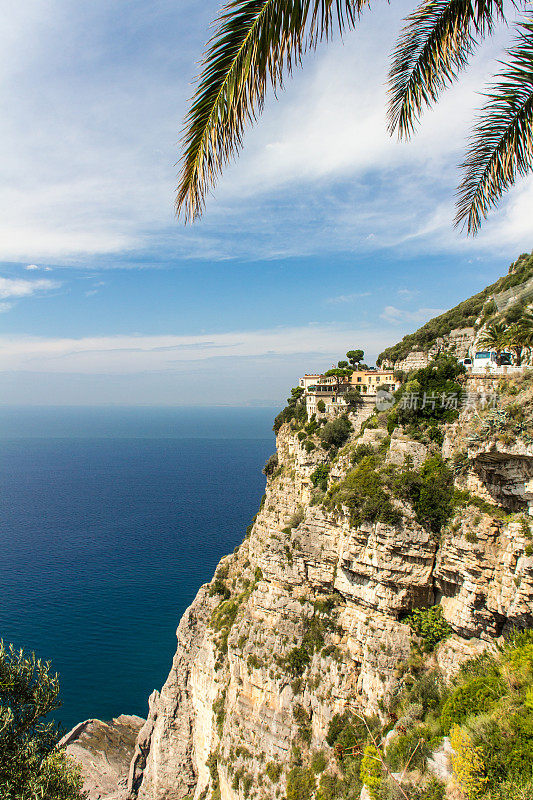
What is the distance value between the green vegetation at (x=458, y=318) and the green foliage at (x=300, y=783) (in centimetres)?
3353

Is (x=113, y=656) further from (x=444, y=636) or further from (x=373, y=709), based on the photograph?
(x=444, y=636)

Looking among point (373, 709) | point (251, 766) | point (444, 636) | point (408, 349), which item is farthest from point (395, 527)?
point (408, 349)

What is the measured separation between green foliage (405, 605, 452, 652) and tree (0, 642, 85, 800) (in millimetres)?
13787

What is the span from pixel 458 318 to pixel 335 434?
21.6 m

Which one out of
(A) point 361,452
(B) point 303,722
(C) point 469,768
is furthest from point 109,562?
(C) point 469,768

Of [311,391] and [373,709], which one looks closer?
[373,709]

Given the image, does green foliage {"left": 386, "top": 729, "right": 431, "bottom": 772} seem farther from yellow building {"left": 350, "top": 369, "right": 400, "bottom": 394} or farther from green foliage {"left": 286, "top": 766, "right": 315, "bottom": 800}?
yellow building {"left": 350, "top": 369, "right": 400, "bottom": 394}

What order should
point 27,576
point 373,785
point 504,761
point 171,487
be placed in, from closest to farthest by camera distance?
point 504,761 < point 373,785 < point 27,576 < point 171,487

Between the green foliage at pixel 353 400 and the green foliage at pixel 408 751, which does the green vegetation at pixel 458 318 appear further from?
the green foliage at pixel 408 751

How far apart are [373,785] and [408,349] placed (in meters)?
38.1

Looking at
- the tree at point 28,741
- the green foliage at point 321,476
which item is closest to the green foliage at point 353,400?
the green foliage at point 321,476

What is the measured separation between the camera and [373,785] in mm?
13094

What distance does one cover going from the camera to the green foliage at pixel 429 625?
59.5ft

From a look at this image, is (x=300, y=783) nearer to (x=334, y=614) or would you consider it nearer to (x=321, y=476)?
(x=334, y=614)
